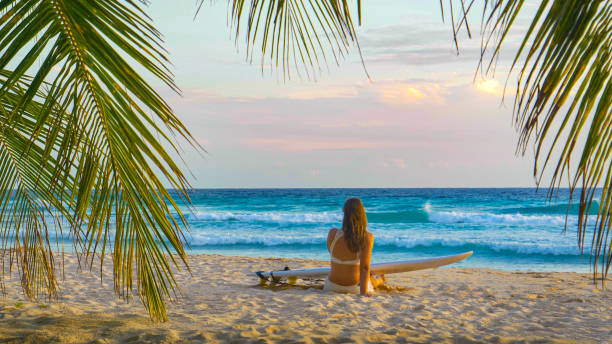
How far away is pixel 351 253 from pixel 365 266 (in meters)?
0.21

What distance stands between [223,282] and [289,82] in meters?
5.57

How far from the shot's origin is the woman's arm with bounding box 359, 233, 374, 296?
5.56 metres

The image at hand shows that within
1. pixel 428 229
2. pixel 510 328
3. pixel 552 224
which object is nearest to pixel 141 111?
pixel 510 328

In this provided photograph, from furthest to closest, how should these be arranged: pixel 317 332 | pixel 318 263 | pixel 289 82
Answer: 1. pixel 318 263
2. pixel 317 332
3. pixel 289 82

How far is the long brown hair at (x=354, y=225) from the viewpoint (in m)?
5.54

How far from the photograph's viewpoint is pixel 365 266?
5680 millimetres

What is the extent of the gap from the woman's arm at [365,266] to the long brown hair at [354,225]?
0.06 metres

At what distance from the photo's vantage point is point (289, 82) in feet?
7.00

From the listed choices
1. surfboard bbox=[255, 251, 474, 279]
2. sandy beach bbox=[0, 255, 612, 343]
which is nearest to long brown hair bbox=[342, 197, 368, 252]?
sandy beach bbox=[0, 255, 612, 343]

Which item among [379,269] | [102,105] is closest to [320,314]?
[379,269]

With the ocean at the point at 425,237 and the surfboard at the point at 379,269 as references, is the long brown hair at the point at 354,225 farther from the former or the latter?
the ocean at the point at 425,237

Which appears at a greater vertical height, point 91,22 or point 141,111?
point 91,22

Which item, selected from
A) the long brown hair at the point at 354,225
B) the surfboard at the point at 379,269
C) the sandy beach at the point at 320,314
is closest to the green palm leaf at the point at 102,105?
the sandy beach at the point at 320,314

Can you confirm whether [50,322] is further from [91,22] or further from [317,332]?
[91,22]
